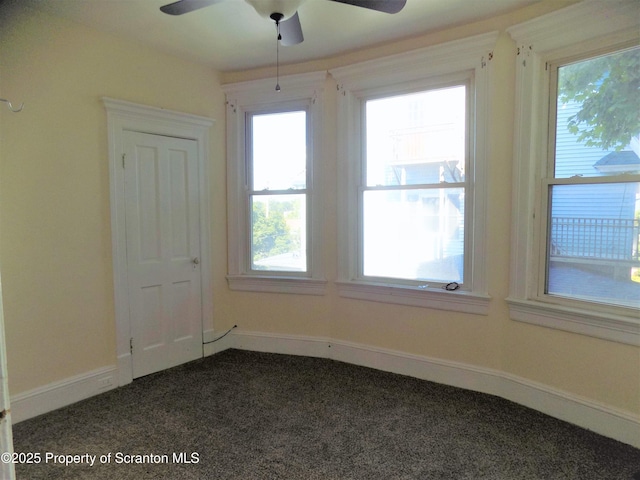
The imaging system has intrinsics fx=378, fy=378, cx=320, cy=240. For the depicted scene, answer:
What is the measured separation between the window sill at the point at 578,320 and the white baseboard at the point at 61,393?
3.03 meters

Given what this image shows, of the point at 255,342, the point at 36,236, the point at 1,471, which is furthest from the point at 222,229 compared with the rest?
the point at 1,471

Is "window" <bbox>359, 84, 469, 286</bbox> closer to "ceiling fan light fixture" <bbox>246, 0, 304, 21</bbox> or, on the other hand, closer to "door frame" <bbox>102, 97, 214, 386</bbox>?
"ceiling fan light fixture" <bbox>246, 0, 304, 21</bbox>

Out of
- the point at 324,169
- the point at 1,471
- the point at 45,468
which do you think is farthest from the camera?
the point at 324,169

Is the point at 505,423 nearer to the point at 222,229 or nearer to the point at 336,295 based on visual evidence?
the point at 336,295

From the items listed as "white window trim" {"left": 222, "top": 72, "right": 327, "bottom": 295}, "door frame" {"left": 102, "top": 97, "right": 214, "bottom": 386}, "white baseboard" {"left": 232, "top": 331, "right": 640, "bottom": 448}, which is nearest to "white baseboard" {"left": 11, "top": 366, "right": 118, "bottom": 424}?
"door frame" {"left": 102, "top": 97, "right": 214, "bottom": 386}

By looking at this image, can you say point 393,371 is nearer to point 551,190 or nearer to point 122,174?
point 551,190

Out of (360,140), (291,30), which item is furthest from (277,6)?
(360,140)

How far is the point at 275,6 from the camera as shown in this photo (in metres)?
1.81

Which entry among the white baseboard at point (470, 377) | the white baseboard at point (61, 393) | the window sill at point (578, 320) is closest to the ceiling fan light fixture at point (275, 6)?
the window sill at point (578, 320)

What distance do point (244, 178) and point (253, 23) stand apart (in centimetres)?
140

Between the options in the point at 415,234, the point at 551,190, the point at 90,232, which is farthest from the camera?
the point at 415,234

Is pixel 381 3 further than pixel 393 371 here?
No

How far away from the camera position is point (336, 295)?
11.3ft

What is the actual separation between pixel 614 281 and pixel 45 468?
3.39m
